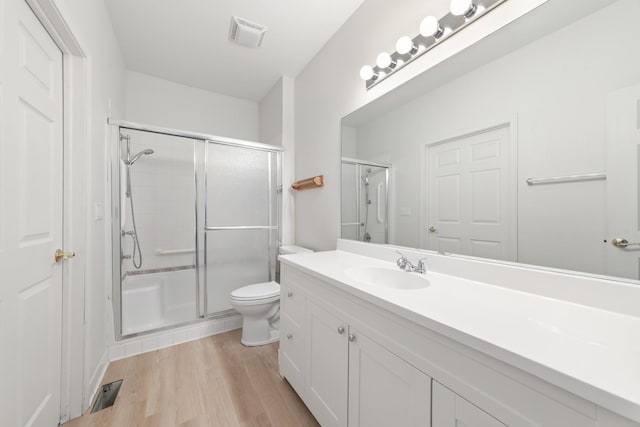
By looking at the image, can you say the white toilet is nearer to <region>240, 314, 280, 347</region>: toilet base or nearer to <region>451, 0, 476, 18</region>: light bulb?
<region>240, 314, 280, 347</region>: toilet base

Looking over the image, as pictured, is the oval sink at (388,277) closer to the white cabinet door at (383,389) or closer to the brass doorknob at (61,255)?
the white cabinet door at (383,389)

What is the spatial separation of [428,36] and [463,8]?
167 mm

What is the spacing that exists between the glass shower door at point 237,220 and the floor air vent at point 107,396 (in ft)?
2.41

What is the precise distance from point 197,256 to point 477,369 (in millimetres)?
2154

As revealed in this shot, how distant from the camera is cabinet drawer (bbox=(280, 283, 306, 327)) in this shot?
4.30 feet

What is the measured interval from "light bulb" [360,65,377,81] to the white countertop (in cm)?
128

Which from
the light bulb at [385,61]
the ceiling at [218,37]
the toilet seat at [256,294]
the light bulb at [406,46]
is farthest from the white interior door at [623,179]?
the toilet seat at [256,294]

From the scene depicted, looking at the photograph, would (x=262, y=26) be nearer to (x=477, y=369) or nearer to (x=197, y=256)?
(x=197, y=256)

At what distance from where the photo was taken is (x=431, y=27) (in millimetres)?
1131

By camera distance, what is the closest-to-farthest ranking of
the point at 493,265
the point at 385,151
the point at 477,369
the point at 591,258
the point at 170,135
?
the point at 477,369 < the point at 591,258 < the point at 493,265 < the point at 385,151 < the point at 170,135

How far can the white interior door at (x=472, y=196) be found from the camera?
3.05 ft

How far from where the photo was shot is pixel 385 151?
146 centimetres

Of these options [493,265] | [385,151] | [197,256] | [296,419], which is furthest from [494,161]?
[197,256]

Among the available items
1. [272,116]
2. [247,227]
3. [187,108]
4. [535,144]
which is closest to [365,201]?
[535,144]
